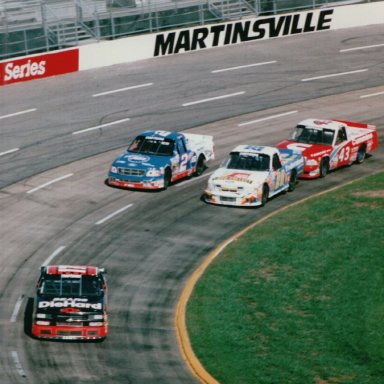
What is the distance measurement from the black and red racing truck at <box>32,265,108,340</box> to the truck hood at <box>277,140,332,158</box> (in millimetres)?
14609

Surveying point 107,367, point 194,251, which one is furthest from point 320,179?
point 107,367

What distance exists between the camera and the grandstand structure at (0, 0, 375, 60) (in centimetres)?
5481

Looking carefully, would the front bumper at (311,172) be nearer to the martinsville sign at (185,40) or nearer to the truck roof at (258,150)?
the truck roof at (258,150)

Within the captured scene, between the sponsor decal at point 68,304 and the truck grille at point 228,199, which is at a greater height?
the sponsor decal at point 68,304

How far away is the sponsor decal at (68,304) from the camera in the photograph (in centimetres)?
2989

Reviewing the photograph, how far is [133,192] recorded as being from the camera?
41.9 m

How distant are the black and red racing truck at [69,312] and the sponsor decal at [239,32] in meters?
29.2

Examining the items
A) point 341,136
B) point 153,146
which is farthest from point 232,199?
point 341,136

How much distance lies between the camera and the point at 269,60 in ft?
191

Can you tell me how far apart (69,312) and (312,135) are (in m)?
17.3

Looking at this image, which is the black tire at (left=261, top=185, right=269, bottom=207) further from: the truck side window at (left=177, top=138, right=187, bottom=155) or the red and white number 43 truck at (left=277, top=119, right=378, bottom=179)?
the truck side window at (left=177, top=138, right=187, bottom=155)

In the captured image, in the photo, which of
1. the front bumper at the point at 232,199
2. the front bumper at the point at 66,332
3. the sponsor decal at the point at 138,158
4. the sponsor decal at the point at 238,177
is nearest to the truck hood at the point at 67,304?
the front bumper at the point at 66,332

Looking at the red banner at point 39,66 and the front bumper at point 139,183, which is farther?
the red banner at point 39,66

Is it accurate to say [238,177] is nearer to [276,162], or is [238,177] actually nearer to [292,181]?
[276,162]
